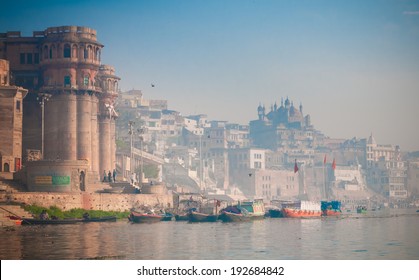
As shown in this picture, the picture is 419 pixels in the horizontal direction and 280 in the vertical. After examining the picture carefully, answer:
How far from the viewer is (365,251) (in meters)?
49.5

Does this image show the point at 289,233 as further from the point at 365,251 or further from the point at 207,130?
the point at 207,130

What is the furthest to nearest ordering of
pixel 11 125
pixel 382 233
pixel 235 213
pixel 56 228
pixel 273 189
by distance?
pixel 273 189 < pixel 235 213 < pixel 11 125 < pixel 382 233 < pixel 56 228

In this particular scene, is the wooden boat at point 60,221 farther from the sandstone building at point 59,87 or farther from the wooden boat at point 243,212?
the wooden boat at point 243,212

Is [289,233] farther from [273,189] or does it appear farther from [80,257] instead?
[273,189]

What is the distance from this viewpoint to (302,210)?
103312 mm

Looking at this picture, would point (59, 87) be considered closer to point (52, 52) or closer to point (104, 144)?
point (52, 52)

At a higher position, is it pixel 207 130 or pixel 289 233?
pixel 207 130

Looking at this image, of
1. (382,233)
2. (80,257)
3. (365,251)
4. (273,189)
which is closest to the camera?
(80,257)

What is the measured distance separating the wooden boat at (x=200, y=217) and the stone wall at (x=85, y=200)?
4.75 metres

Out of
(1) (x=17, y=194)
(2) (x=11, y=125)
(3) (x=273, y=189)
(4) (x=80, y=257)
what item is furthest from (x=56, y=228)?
(3) (x=273, y=189)

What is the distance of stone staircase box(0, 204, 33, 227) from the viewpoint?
63.4m

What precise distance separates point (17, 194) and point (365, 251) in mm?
28470

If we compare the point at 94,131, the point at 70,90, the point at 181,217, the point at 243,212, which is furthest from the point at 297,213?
the point at 70,90

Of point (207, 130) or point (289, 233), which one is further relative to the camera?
point (207, 130)
